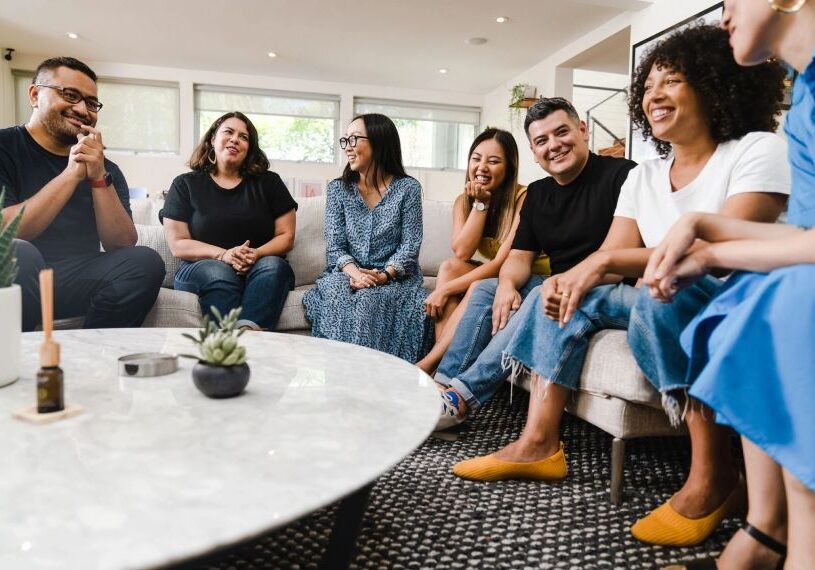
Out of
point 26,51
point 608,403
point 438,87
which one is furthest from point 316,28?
point 608,403

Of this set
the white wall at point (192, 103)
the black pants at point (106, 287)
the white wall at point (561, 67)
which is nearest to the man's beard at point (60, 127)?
the black pants at point (106, 287)

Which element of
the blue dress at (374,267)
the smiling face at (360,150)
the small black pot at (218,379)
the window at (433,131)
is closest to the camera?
the small black pot at (218,379)

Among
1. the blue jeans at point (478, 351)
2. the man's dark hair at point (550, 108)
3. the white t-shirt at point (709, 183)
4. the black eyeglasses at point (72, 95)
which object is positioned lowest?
the blue jeans at point (478, 351)

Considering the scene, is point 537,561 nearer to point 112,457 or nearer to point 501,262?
point 112,457

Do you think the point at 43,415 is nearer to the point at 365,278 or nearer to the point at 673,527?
the point at 673,527

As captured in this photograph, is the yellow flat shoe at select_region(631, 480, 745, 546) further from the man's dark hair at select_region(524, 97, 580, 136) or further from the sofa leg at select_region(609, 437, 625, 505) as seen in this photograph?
the man's dark hair at select_region(524, 97, 580, 136)

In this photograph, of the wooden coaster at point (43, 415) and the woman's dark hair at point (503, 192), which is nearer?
the wooden coaster at point (43, 415)

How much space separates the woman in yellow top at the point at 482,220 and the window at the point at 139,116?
6070 mm

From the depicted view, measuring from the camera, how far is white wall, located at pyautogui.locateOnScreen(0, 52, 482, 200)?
6641 mm

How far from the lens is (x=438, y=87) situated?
7.74 metres

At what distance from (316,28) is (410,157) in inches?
111

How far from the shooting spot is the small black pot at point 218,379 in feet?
2.63

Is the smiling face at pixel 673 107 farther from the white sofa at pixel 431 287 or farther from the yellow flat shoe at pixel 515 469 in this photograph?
the yellow flat shoe at pixel 515 469

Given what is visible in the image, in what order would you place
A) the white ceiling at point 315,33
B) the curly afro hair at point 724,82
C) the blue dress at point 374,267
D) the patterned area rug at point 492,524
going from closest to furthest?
the patterned area rug at point 492,524
the curly afro hair at point 724,82
the blue dress at point 374,267
the white ceiling at point 315,33
